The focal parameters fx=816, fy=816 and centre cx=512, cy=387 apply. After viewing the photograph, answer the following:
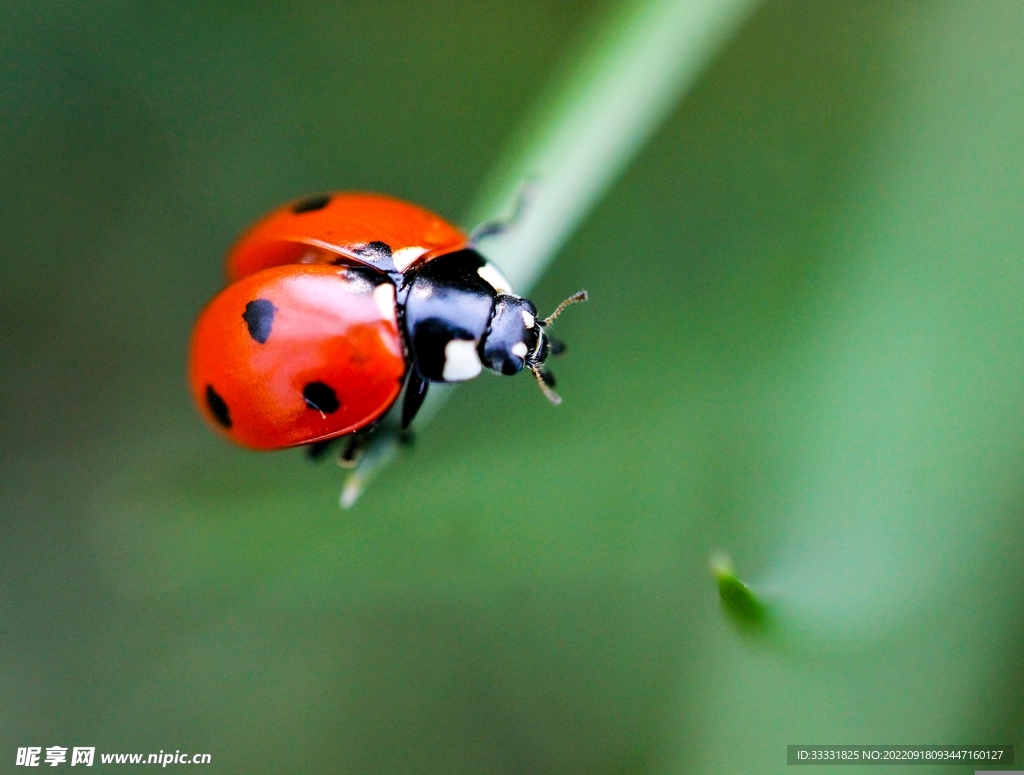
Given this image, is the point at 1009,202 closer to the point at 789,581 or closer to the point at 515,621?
the point at 789,581

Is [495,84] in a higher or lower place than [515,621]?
higher

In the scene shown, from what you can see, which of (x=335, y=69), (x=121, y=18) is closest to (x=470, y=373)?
(x=335, y=69)

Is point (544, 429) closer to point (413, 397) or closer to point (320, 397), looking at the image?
point (413, 397)

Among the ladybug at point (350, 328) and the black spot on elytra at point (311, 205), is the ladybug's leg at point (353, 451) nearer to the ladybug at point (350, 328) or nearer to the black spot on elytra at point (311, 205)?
the ladybug at point (350, 328)

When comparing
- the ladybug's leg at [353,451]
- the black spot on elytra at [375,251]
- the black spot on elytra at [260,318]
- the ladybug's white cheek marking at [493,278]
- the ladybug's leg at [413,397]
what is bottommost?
the ladybug's leg at [353,451]

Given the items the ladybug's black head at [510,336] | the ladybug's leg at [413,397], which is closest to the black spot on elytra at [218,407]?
the ladybug's leg at [413,397]
